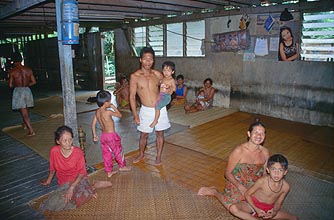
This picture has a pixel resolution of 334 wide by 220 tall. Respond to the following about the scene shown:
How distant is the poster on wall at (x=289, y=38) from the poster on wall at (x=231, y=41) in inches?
39.2

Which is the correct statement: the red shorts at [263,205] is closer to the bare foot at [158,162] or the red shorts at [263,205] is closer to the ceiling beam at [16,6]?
the bare foot at [158,162]

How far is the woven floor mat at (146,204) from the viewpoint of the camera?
3.17 m

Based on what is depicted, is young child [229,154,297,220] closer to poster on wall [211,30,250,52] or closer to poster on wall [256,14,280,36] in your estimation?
poster on wall [256,14,280,36]

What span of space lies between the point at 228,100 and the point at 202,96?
38.0 inches

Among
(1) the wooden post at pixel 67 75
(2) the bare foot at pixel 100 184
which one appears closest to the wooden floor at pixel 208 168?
(2) the bare foot at pixel 100 184

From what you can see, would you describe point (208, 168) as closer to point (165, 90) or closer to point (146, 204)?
point (146, 204)

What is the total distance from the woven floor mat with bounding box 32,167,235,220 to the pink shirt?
427 millimetres

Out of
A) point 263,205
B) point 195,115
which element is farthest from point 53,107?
point 263,205

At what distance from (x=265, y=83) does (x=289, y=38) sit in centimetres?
142

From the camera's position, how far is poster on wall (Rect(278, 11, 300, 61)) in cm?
679

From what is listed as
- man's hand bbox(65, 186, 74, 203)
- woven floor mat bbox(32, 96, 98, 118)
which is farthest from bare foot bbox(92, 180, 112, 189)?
woven floor mat bbox(32, 96, 98, 118)

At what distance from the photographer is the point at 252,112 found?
818 cm

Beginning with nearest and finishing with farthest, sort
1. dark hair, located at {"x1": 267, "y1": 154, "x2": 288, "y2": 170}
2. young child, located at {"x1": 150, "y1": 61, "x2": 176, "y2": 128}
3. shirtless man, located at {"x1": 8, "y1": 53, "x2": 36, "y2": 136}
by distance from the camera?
dark hair, located at {"x1": 267, "y1": 154, "x2": 288, "y2": 170}, young child, located at {"x1": 150, "y1": 61, "x2": 176, "y2": 128}, shirtless man, located at {"x1": 8, "y1": 53, "x2": 36, "y2": 136}

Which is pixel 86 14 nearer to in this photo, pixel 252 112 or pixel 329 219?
pixel 252 112
